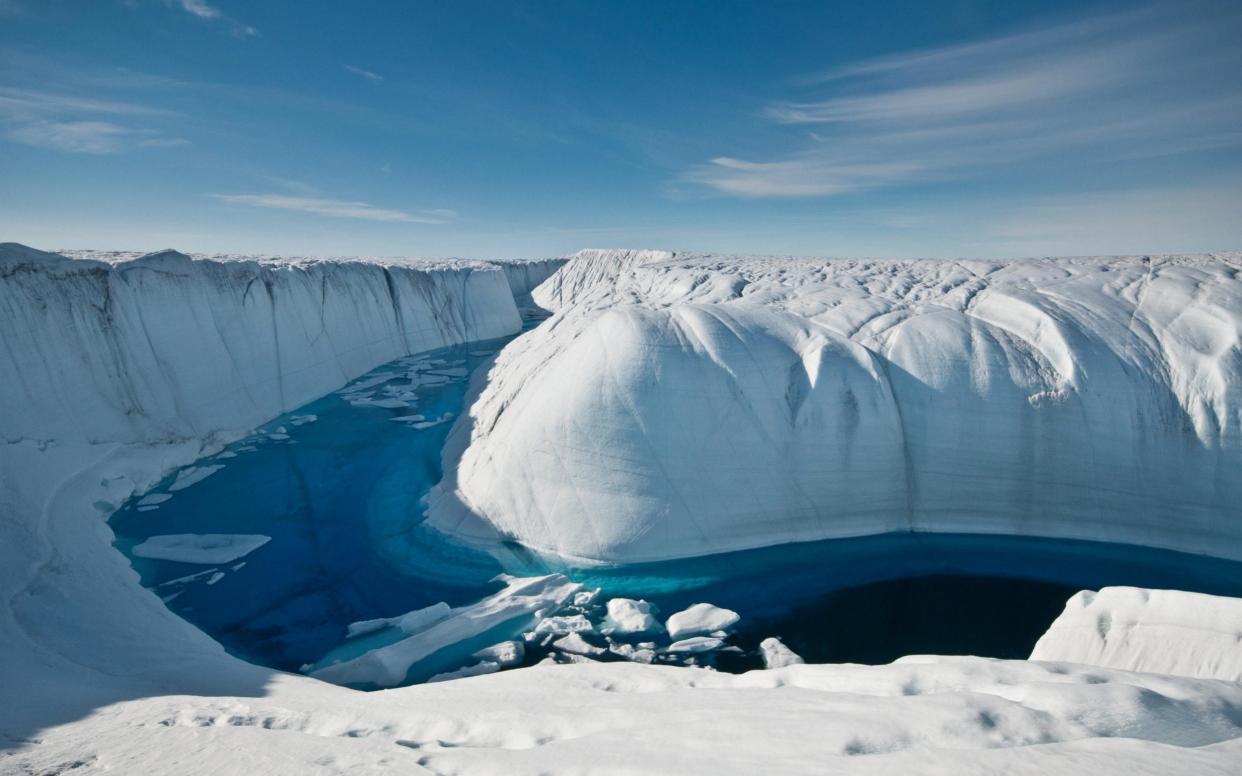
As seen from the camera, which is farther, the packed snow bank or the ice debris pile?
the ice debris pile

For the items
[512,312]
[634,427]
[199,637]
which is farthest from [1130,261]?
[512,312]

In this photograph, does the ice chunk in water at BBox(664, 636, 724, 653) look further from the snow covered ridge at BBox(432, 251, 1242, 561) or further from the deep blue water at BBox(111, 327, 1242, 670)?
the snow covered ridge at BBox(432, 251, 1242, 561)

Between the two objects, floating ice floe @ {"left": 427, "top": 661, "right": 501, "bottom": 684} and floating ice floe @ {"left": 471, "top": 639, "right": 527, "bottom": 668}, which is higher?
floating ice floe @ {"left": 471, "top": 639, "right": 527, "bottom": 668}

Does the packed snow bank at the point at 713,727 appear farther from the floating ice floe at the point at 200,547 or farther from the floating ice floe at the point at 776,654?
the floating ice floe at the point at 200,547

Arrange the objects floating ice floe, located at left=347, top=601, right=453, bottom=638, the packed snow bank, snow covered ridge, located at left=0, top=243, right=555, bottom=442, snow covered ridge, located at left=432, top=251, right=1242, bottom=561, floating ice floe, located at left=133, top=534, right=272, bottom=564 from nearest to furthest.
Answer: the packed snow bank, floating ice floe, located at left=347, top=601, right=453, bottom=638, floating ice floe, located at left=133, top=534, right=272, bottom=564, snow covered ridge, located at left=432, top=251, right=1242, bottom=561, snow covered ridge, located at left=0, top=243, right=555, bottom=442

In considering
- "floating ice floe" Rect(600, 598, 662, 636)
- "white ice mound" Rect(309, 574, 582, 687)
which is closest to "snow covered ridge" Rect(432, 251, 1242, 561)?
"white ice mound" Rect(309, 574, 582, 687)

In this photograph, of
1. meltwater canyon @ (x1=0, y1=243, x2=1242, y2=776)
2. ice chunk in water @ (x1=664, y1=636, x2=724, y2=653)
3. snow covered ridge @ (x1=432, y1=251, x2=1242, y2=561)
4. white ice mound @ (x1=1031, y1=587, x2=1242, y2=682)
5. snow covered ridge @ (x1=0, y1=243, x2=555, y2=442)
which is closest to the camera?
meltwater canyon @ (x1=0, y1=243, x2=1242, y2=776)

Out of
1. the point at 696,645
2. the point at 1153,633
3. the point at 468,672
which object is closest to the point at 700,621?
the point at 696,645

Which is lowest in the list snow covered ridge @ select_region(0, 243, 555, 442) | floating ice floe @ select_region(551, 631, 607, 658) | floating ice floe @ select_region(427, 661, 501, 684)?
floating ice floe @ select_region(427, 661, 501, 684)
